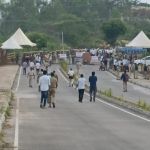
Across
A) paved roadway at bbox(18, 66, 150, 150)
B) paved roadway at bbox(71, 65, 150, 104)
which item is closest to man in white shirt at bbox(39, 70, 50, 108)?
paved roadway at bbox(18, 66, 150, 150)

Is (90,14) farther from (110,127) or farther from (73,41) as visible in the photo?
(110,127)

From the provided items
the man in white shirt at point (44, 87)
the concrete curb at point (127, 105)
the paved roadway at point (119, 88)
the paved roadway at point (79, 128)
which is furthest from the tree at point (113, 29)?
the man in white shirt at point (44, 87)

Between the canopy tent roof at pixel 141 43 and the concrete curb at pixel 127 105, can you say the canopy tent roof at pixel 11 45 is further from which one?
the concrete curb at pixel 127 105

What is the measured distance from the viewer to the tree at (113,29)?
326 feet

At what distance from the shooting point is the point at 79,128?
20.3 metres

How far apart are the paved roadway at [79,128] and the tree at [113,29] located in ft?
222

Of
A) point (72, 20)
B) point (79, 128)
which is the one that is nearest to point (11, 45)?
point (72, 20)

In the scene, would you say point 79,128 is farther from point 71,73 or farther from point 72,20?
point 72,20

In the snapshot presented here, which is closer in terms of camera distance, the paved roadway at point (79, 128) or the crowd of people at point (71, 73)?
the paved roadway at point (79, 128)

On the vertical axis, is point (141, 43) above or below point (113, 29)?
below

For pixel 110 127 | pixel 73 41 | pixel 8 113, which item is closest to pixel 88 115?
pixel 8 113

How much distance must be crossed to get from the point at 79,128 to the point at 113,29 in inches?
3134

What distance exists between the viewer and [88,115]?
25250 mm

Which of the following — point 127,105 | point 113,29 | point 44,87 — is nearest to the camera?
point 44,87
